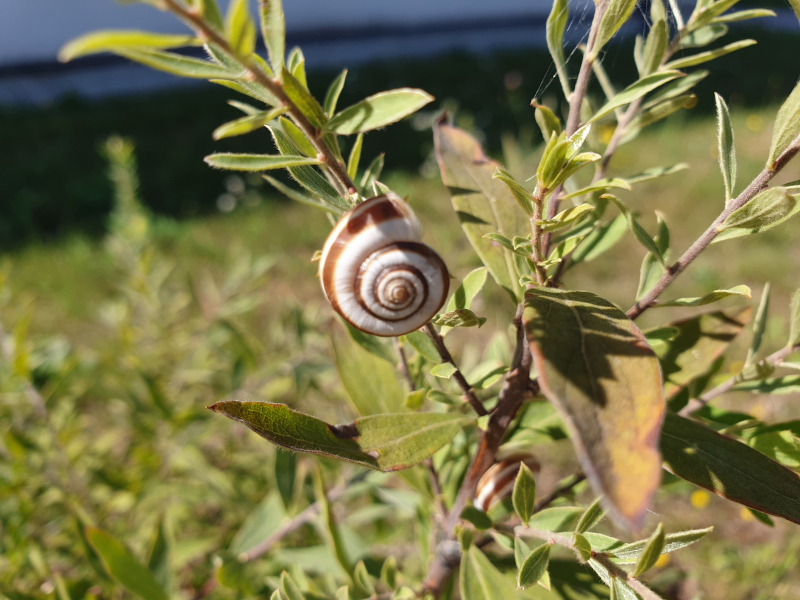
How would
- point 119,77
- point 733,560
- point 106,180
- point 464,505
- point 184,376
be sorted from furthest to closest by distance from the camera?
point 119,77
point 106,180
point 733,560
point 184,376
point 464,505

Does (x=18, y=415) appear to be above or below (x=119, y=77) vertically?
below

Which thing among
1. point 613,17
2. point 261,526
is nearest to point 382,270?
point 613,17

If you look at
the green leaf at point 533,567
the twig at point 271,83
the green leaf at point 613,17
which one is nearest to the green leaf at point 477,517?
the green leaf at point 533,567

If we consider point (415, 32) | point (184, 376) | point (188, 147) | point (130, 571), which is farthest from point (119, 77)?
point (130, 571)

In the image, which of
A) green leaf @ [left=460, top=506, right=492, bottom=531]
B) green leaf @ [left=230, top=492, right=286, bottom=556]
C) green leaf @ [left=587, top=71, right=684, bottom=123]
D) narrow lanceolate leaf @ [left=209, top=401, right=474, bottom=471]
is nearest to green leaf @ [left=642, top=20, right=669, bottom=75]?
green leaf @ [left=587, top=71, right=684, bottom=123]

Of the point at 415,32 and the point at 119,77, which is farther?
the point at 415,32

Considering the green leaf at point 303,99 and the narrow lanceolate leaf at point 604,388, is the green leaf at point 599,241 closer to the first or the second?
the narrow lanceolate leaf at point 604,388

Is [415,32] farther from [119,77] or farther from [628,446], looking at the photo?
[628,446]
